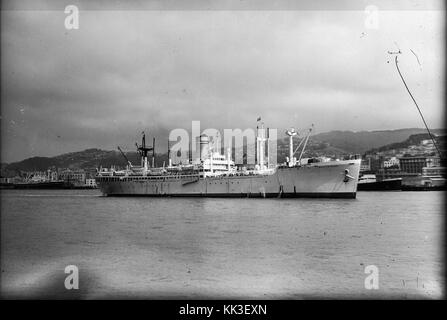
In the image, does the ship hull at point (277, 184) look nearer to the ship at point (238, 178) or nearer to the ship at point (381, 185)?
the ship at point (238, 178)

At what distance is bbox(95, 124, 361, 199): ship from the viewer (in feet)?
137

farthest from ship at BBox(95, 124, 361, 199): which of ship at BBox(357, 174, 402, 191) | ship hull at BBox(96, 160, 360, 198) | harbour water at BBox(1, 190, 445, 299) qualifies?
ship at BBox(357, 174, 402, 191)

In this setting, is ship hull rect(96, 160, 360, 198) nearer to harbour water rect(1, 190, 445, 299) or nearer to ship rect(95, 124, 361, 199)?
ship rect(95, 124, 361, 199)

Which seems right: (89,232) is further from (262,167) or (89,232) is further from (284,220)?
(262,167)

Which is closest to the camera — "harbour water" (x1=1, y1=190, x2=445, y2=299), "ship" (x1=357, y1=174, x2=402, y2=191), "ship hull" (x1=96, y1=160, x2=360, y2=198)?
"harbour water" (x1=1, y1=190, x2=445, y2=299)

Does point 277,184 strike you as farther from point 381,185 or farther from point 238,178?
point 381,185

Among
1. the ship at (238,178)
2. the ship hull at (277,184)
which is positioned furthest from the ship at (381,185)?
the ship hull at (277,184)

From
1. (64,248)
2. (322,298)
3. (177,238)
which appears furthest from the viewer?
(177,238)

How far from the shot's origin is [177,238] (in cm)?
1686

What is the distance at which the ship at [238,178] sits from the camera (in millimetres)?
41688

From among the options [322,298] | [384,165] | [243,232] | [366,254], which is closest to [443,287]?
[322,298]

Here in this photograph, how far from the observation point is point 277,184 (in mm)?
44594

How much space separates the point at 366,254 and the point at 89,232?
12.6 m

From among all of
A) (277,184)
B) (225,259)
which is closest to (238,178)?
(277,184)
